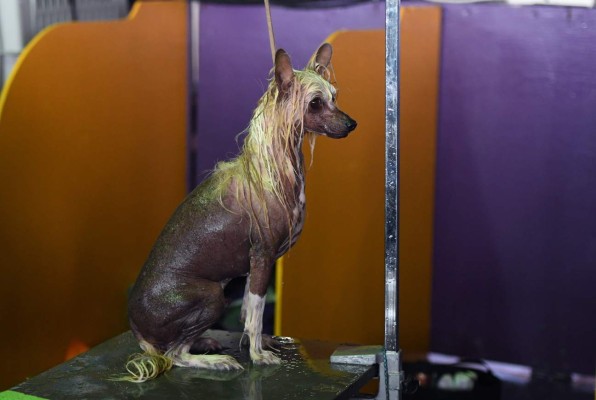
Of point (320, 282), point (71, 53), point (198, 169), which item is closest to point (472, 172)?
point (320, 282)

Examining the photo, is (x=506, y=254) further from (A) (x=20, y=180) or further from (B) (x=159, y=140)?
(A) (x=20, y=180)

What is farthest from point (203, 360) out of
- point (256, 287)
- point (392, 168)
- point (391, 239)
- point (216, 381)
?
point (392, 168)

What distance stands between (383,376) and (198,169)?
1598 millimetres

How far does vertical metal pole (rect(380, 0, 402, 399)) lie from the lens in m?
1.88

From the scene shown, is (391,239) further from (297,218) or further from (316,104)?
(316,104)

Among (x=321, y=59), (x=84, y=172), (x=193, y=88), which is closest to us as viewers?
(x=321, y=59)

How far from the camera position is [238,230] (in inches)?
73.8

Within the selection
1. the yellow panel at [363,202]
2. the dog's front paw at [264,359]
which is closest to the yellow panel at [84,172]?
the yellow panel at [363,202]

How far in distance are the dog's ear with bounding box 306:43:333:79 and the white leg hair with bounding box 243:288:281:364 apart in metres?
0.51

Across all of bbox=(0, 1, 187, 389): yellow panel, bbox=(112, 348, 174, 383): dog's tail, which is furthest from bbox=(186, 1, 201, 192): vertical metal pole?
bbox=(112, 348, 174, 383): dog's tail

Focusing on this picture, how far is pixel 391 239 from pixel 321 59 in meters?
0.42

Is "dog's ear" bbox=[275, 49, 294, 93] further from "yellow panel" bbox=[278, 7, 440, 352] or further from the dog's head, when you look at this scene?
"yellow panel" bbox=[278, 7, 440, 352]

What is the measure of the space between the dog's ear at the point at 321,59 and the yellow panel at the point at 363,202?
2.71 ft

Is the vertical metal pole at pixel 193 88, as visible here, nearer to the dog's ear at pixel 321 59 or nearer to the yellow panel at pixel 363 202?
the yellow panel at pixel 363 202
